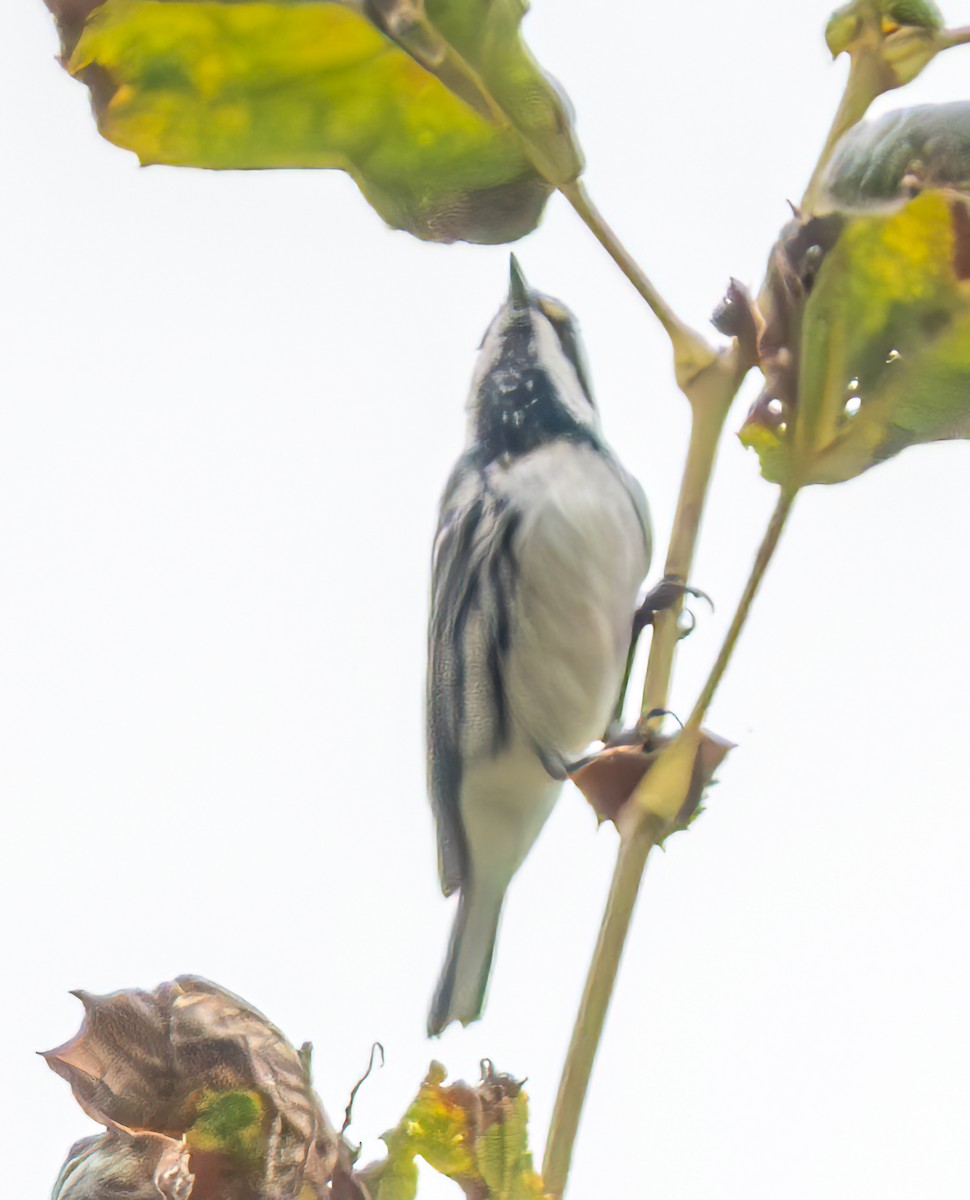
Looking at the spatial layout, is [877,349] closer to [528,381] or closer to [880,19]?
[880,19]

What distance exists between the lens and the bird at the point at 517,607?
83cm

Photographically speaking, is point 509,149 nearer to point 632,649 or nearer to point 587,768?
point 587,768

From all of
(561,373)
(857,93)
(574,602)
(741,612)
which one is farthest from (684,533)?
(561,373)

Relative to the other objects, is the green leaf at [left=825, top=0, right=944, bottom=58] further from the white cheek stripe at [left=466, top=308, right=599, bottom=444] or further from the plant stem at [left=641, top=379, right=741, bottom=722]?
the white cheek stripe at [left=466, top=308, right=599, bottom=444]

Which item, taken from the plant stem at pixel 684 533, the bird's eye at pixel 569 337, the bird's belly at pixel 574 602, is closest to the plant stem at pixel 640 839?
the plant stem at pixel 684 533

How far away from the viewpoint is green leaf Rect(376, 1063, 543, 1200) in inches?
14.0

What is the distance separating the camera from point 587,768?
40cm

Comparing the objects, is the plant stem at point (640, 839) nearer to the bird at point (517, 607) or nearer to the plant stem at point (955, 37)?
the plant stem at point (955, 37)

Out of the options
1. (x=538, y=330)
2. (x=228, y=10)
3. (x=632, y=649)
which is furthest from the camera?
(x=538, y=330)

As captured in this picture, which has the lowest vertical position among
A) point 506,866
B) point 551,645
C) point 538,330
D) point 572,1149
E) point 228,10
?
point 572,1149

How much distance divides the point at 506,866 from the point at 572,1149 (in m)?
0.57

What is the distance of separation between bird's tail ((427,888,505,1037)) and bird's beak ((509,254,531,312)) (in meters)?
0.37

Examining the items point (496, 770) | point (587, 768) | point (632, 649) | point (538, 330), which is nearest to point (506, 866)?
point (496, 770)

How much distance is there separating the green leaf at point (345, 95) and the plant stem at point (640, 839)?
0.27 feet
